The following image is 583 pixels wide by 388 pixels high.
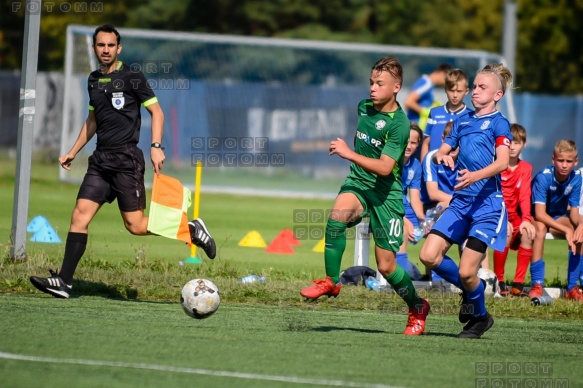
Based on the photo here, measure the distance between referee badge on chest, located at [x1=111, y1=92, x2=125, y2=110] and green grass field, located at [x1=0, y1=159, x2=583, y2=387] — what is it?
176cm

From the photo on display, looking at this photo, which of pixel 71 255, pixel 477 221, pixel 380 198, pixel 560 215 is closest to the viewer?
pixel 477 221

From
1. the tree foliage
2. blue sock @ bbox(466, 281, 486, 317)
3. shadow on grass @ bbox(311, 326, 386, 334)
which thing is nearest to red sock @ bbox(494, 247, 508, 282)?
blue sock @ bbox(466, 281, 486, 317)

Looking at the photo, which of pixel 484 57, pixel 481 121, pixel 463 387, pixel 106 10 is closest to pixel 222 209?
pixel 484 57

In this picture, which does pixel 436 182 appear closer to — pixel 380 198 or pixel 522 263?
pixel 522 263

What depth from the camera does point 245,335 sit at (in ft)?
25.2

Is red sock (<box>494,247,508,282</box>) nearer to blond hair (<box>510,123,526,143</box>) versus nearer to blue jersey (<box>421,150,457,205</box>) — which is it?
blue jersey (<box>421,150,457,205</box>)

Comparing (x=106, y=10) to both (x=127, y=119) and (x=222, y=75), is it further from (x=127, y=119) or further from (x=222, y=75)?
(x=127, y=119)

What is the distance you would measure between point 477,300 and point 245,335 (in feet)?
6.32

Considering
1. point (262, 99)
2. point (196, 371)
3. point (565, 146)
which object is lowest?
point (196, 371)

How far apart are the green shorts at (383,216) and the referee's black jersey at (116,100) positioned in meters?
2.14

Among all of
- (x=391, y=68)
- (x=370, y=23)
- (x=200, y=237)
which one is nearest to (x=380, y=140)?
(x=391, y=68)

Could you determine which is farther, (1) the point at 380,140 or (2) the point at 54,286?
(2) the point at 54,286

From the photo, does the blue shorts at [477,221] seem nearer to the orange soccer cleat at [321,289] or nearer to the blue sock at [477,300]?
the blue sock at [477,300]

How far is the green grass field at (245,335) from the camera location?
6.29 meters
